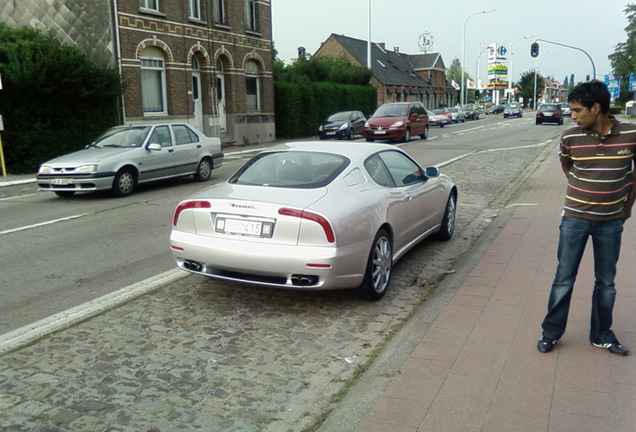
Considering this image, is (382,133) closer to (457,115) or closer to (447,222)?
(447,222)

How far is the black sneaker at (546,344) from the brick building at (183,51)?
18.3 metres

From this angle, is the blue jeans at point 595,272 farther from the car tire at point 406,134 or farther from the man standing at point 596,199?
the car tire at point 406,134

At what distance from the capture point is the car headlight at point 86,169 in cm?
1204

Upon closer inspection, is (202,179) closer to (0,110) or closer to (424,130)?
(0,110)

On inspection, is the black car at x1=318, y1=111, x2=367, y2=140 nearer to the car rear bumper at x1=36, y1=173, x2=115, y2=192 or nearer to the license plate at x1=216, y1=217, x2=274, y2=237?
the car rear bumper at x1=36, y1=173, x2=115, y2=192

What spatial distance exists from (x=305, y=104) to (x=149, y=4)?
12269 mm

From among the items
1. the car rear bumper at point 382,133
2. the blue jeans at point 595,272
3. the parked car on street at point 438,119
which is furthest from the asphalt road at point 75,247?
the parked car on street at point 438,119

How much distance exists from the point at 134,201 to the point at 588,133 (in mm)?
9615

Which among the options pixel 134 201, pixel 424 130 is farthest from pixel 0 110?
pixel 424 130

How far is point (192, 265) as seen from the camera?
5660mm

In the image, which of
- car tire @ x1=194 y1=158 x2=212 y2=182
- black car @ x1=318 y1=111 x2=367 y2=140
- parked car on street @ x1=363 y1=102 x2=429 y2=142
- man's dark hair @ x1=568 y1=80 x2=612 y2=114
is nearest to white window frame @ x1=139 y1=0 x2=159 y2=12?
parked car on street @ x1=363 y1=102 x2=429 y2=142

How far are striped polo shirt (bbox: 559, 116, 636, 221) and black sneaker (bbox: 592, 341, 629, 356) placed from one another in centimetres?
94

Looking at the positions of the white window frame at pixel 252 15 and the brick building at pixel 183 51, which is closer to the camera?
the brick building at pixel 183 51

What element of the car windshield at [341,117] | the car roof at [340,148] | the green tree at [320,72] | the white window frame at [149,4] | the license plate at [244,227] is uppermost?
the white window frame at [149,4]
